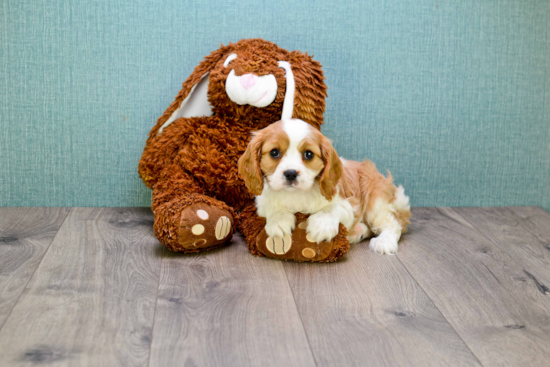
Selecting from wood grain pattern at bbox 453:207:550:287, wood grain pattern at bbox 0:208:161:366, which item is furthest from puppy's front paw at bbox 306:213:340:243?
wood grain pattern at bbox 453:207:550:287

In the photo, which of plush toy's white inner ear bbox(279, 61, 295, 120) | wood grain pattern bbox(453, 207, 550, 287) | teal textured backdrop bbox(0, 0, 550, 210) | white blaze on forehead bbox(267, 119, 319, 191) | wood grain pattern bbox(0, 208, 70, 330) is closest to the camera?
wood grain pattern bbox(0, 208, 70, 330)

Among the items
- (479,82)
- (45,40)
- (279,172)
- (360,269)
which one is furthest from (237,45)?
(479,82)

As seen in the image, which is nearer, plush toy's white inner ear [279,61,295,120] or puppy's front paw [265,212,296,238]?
puppy's front paw [265,212,296,238]

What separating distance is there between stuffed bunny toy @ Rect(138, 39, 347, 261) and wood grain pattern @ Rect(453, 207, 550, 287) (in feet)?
Answer: 2.61

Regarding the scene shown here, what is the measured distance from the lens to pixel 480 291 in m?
1.60

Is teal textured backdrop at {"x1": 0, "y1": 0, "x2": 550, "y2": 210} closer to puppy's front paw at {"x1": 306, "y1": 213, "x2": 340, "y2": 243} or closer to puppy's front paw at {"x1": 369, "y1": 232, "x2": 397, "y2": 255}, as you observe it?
puppy's front paw at {"x1": 369, "y1": 232, "x2": 397, "y2": 255}

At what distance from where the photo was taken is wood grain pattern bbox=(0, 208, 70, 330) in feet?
4.91

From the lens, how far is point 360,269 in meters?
1.73

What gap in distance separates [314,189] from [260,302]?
43cm

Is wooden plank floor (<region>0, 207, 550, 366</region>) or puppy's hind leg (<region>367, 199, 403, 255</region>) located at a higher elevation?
puppy's hind leg (<region>367, 199, 403, 255</region>)

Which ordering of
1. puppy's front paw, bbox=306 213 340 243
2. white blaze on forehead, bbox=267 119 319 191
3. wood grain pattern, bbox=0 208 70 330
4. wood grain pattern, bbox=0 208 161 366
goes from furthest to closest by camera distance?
puppy's front paw, bbox=306 213 340 243
white blaze on forehead, bbox=267 119 319 191
wood grain pattern, bbox=0 208 70 330
wood grain pattern, bbox=0 208 161 366

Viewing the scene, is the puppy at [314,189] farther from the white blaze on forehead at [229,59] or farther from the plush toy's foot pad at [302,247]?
the white blaze on forehead at [229,59]

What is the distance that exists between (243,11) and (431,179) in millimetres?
1048

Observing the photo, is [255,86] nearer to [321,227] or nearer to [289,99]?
[289,99]
